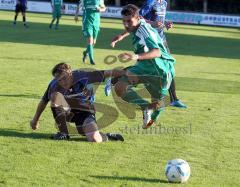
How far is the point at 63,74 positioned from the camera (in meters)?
7.21

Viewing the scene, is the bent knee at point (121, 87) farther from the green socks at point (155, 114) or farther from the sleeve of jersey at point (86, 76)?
the green socks at point (155, 114)

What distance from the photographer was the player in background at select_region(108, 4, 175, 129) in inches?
291

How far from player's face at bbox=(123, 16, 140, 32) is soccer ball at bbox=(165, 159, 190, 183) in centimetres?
221

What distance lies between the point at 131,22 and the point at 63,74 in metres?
1.09

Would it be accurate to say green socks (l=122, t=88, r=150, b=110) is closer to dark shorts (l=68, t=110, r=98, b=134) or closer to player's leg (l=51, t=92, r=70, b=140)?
dark shorts (l=68, t=110, r=98, b=134)

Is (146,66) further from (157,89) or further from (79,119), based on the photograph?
(79,119)

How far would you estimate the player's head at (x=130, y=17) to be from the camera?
7285mm

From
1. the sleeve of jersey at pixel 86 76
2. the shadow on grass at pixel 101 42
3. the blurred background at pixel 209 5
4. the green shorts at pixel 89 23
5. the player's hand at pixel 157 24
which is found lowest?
the blurred background at pixel 209 5

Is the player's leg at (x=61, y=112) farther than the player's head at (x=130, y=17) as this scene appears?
Yes

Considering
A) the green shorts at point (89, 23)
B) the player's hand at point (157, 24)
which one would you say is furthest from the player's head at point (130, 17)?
the green shorts at point (89, 23)

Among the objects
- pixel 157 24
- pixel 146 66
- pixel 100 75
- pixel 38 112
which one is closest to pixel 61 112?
pixel 38 112

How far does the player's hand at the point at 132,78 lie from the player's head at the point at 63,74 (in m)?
1.05

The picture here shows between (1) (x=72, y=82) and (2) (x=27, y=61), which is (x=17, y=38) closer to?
(2) (x=27, y=61)

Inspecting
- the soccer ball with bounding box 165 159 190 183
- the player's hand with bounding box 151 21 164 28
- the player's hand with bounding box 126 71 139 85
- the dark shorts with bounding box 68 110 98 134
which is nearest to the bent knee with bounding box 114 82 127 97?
the player's hand with bounding box 126 71 139 85
